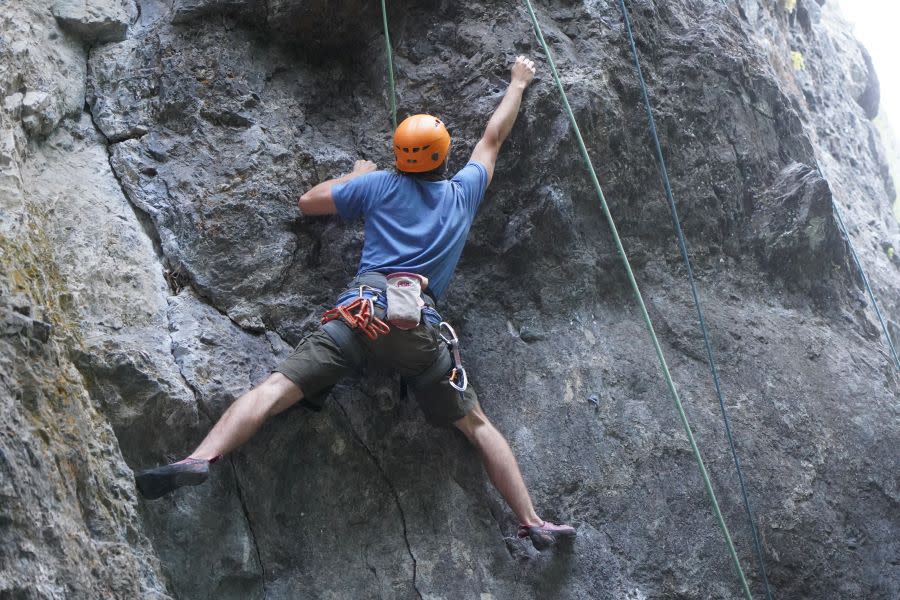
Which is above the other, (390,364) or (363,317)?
(363,317)

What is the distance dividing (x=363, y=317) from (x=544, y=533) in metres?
1.23

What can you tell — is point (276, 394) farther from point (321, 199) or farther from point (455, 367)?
point (321, 199)

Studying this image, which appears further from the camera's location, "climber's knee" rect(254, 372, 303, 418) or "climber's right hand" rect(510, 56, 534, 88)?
"climber's right hand" rect(510, 56, 534, 88)

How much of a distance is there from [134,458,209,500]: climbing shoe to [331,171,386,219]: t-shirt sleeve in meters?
1.39

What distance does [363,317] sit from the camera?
372 centimetres

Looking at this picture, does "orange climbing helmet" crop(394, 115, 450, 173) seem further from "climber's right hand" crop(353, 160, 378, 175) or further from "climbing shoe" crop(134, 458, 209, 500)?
"climbing shoe" crop(134, 458, 209, 500)

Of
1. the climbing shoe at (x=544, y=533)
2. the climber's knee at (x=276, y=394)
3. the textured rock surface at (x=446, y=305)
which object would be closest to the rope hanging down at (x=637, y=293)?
the textured rock surface at (x=446, y=305)

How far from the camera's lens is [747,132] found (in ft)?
17.4

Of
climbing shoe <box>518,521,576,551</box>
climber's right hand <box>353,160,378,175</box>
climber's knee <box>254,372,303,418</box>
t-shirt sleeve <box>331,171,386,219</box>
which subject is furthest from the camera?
climber's right hand <box>353,160,378,175</box>

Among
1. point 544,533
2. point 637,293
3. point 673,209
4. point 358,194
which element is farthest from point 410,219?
point 673,209

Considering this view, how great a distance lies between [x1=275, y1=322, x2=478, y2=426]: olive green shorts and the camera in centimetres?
367

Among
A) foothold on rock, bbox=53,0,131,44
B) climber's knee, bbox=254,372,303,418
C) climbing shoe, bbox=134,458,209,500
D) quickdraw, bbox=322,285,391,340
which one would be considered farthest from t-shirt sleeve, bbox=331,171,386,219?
foothold on rock, bbox=53,0,131,44

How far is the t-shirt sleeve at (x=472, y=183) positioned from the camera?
13.7ft

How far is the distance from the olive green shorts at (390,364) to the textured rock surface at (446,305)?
0.24 meters
